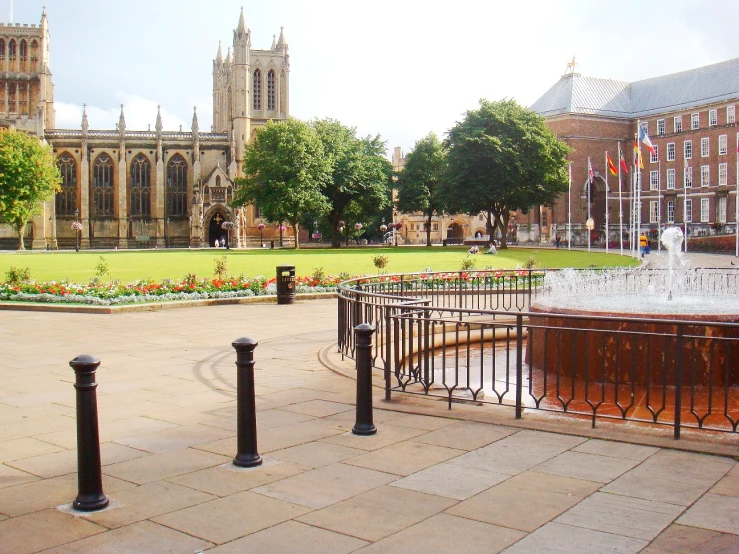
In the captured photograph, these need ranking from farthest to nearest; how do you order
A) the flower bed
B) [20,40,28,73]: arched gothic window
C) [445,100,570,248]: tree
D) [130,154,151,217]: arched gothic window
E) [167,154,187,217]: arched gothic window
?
[20,40,28,73]: arched gothic window → [167,154,187,217]: arched gothic window → [130,154,151,217]: arched gothic window → [445,100,570,248]: tree → the flower bed

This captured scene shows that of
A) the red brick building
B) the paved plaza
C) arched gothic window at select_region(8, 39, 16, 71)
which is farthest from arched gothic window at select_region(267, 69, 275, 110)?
the paved plaza

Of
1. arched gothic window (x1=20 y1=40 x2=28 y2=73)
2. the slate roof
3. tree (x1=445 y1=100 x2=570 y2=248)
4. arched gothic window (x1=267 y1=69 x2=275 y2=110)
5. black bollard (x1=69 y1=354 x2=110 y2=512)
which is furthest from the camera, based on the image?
arched gothic window (x1=20 y1=40 x2=28 y2=73)

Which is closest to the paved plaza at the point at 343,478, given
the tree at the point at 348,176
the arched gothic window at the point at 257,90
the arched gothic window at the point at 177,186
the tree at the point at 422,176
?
the tree at the point at 348,176

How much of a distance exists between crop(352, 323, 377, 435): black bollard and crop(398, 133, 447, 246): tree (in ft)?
246

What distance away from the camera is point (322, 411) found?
7.84m

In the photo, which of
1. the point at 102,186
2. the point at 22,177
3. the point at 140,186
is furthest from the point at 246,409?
the point at 102,186

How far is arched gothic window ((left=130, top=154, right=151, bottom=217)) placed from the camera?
301 ft

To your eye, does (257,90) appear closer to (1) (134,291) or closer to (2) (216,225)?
(2) (216,225)

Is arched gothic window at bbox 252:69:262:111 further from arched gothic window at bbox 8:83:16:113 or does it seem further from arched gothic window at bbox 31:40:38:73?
arched gothic window at bbox 8:83:16:113

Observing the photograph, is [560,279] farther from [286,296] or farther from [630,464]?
[630,464]

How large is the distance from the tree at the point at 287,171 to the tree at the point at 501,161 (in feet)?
42.3

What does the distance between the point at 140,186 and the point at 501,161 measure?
163 feet

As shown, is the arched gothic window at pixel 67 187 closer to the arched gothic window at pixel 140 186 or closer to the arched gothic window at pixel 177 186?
the arched gothic window at pixel 140 186

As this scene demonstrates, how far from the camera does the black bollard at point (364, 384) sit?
679 centimetres
